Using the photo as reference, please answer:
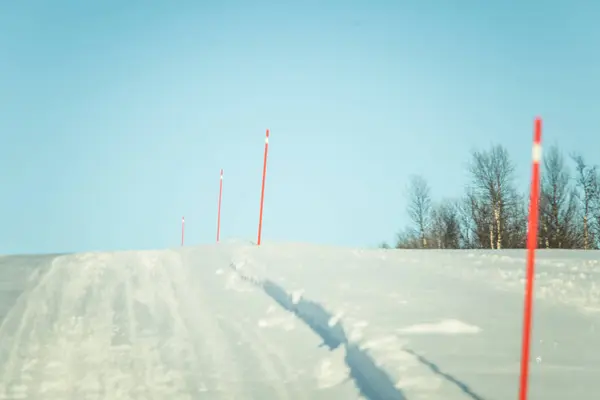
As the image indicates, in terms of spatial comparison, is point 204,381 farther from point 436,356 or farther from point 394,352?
point 436,356

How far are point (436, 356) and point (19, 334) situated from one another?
4.81 metres

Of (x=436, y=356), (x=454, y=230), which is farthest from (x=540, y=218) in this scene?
(x=436, y=356)

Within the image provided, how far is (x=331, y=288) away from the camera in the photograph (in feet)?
31.2

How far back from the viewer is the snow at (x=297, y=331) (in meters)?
5.54

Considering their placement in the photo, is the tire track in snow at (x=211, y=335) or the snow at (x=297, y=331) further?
the tire track in snow at (x=211, y=335)

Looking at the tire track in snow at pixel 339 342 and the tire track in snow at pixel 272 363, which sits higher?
the tire track in snow at pixel 339 342

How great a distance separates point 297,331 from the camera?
25.1 feet

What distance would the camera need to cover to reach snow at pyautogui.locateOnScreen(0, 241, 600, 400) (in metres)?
5.54

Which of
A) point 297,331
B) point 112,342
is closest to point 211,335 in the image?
point 297,331

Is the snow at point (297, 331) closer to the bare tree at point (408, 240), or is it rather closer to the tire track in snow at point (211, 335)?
the tire track in snow at point (211, 335)

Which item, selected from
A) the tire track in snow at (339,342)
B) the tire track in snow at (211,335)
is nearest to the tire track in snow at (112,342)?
the tire track in snow at (211,335)

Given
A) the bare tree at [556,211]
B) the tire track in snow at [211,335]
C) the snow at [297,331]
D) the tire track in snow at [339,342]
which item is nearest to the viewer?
the tire track in snow at [339,342]

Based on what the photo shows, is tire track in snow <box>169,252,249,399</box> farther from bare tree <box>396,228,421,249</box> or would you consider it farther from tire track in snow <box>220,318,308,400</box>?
bare tree <box>396,228,421,249</box>

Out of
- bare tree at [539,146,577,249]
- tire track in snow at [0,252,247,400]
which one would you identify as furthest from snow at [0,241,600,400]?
bare tree at [539,146,577,249]
